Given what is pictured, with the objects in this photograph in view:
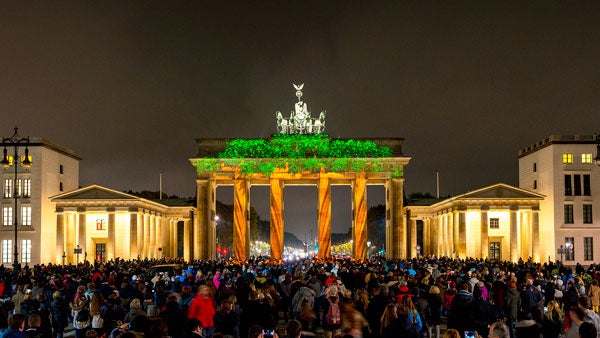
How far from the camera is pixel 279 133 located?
85.5 meters

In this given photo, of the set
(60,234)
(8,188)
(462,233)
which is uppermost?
(8,188)

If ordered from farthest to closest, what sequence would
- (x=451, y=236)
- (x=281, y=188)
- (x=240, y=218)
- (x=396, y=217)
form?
1. (x=281, y=188)
2. (x=396, y=217)
3. (x=240, y=218)
4. (x=451, y=236)

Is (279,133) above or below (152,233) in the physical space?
above

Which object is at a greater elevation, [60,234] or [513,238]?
[60,234]

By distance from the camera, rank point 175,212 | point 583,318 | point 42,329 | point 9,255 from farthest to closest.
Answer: point 175,212, point 9,255, point 42,329, point 583,318

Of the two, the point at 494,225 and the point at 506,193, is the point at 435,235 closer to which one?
the point at 494,225

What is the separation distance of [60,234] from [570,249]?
161ft

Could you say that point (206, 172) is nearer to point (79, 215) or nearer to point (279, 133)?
point (279, 133)

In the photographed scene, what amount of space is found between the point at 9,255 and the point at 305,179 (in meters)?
31.7

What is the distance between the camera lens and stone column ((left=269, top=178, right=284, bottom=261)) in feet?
279

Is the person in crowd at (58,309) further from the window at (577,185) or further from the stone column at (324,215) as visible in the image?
the window at (577,185)

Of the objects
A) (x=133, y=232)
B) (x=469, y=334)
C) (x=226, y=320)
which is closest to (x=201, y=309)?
(x=226, y=320)

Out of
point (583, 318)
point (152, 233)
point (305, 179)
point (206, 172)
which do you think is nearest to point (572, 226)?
point (305, 179)

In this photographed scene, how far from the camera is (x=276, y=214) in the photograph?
85250 mm
